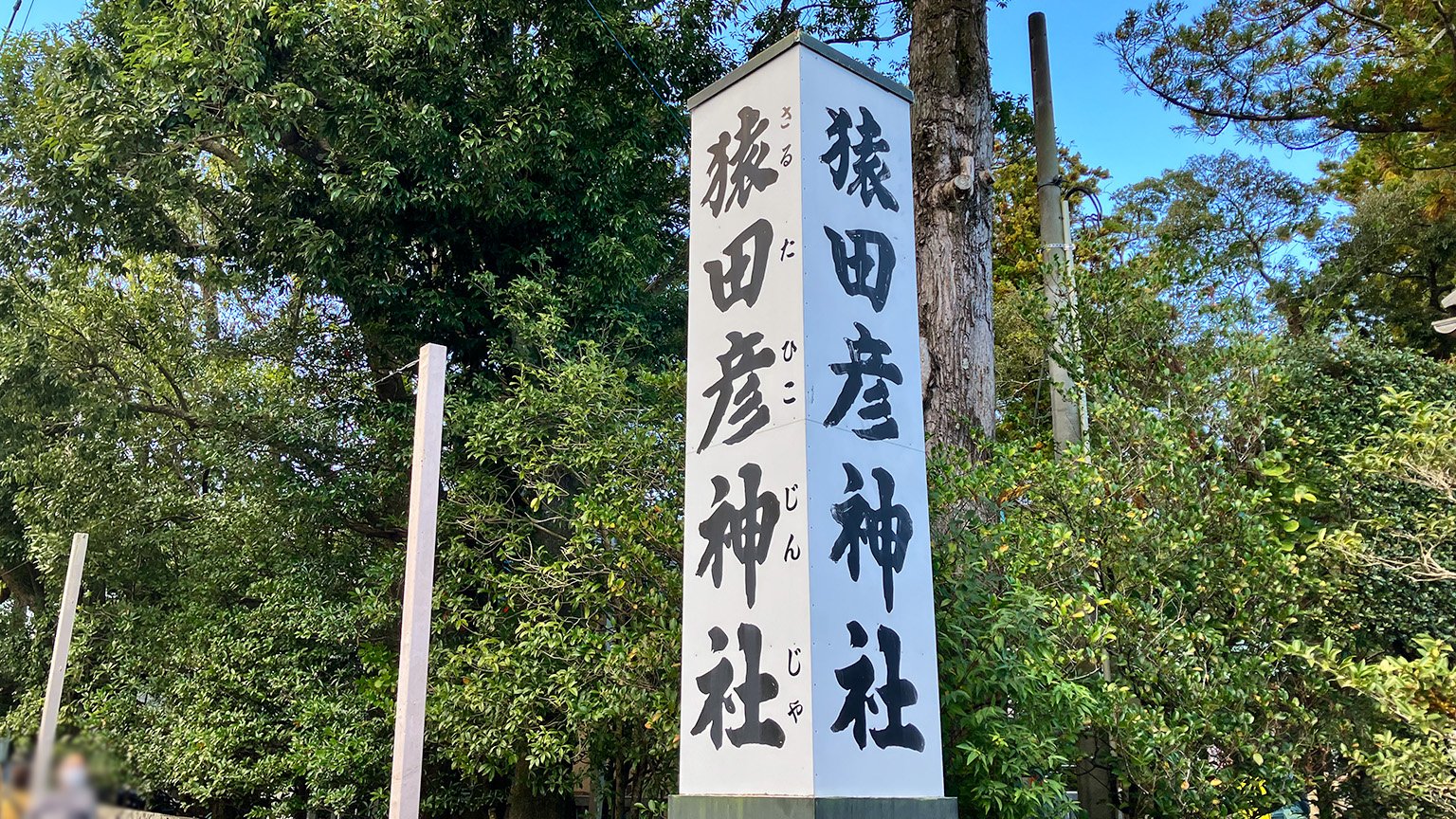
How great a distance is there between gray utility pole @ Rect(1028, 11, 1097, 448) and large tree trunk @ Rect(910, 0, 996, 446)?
42cm

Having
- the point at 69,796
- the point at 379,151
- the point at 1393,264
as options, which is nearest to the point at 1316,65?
the point at 1393,264

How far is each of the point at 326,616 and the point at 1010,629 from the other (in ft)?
19.3

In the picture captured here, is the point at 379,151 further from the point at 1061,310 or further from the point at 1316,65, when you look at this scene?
the point at 1316,65

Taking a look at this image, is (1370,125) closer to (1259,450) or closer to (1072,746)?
(1259,450)

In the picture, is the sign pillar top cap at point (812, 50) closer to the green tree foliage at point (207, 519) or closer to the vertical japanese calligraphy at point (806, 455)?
the vertical japanese calligraphy at point (806, 455)

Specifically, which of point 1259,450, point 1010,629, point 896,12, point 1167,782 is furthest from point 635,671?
point 896,12

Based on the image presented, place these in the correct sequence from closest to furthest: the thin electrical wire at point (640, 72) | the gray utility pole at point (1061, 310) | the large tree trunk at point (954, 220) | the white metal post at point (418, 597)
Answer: the white metal post at point (418, 597) → the gray utility pole at point (1061, 310) → the large tree trunk at point (954, 220) → the thin electrical wire at point (640, 72)

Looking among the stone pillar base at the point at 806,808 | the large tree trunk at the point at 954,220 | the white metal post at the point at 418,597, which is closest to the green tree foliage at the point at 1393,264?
the large tree trunk at the point at 954,220

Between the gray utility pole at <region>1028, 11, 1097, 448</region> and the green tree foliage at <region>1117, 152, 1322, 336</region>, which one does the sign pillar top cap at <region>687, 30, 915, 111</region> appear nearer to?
the gray utility pole at <region>1028, 11, 1097, 448</region>

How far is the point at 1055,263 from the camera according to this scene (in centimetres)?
676

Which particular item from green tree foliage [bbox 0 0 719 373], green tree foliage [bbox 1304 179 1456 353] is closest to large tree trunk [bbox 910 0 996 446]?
green tree foliage [bbox 0 0 719 373]

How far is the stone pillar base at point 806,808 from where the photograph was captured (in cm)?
341

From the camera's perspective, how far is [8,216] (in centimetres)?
999

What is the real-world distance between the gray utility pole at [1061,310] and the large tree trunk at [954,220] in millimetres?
442
